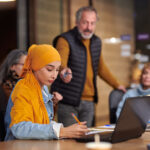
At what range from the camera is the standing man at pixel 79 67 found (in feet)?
10.1

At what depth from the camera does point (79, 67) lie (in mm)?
3160

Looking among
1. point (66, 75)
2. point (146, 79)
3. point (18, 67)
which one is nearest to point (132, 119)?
point (66, 75)

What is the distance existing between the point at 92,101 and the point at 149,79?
60cm

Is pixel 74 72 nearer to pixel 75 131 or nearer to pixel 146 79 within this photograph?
pixel 146 79

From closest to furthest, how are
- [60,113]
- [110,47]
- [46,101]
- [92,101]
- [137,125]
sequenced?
[137,125], [46,101], [60,113], [92,101], [110,47]

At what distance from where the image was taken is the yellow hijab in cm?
184

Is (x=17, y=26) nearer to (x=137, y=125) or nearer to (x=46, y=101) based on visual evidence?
(x=46, y=101)

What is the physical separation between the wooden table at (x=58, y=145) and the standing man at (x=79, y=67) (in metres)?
1.30

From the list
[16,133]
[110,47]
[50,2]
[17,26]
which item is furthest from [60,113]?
[110,47]

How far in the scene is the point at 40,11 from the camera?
172 inches

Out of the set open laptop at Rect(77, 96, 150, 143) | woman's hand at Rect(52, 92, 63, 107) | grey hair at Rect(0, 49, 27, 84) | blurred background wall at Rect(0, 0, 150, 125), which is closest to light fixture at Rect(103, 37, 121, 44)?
blurred background wall at Rect(0, 0, 150, 125)

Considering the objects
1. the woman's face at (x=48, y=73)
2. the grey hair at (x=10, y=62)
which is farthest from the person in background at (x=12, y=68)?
the woman's face at (x=48, y=73)

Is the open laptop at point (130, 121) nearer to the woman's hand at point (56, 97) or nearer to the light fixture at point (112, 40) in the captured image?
the woman's hand at point (56, 97)

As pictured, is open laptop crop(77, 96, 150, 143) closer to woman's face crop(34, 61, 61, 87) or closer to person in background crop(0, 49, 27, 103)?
woman's face crop(34, 61, 61, 87)
